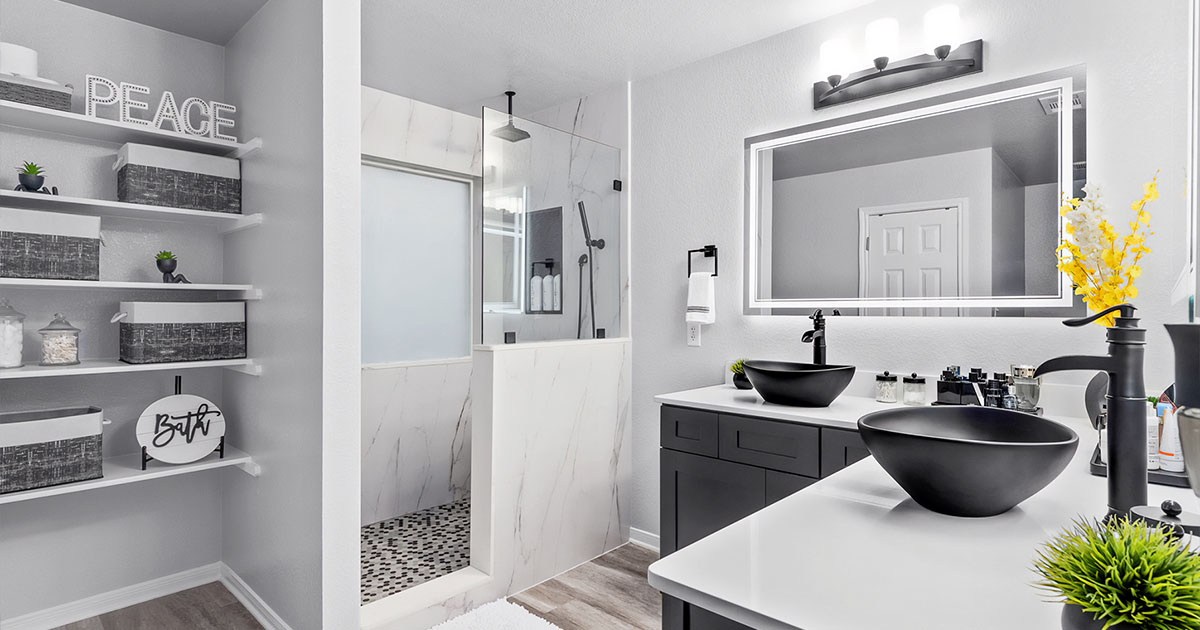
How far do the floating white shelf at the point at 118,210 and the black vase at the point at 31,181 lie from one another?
1.7 inches

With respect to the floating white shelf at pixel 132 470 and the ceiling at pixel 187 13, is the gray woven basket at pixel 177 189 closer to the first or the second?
the ceiling at pixel 187 13

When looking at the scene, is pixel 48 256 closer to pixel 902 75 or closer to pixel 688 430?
pixel 688 430

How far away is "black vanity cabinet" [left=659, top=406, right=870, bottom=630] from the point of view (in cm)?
207

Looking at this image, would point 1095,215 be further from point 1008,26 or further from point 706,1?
point 706,1

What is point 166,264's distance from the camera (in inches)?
97.9

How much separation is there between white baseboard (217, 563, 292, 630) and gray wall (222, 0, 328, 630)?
0.13ft

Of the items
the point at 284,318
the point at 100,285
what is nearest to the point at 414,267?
the point at 284,318

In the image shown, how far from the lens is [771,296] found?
2.78 meters

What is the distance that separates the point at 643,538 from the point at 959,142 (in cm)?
238

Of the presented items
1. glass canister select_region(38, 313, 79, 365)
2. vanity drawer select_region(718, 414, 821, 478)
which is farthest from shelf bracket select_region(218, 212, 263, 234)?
vanity drawer select_region(718, 414, 821, 478)

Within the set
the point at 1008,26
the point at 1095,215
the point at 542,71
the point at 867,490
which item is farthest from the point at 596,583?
the point at 1008,26

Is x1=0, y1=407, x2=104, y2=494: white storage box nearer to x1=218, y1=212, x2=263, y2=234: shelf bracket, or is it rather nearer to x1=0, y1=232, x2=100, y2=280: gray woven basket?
x1=0, y1=232, x2=100, y2=280: gray woven basket

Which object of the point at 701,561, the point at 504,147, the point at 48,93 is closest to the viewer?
the point at 701,561

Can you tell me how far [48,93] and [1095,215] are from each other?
3.21 m
